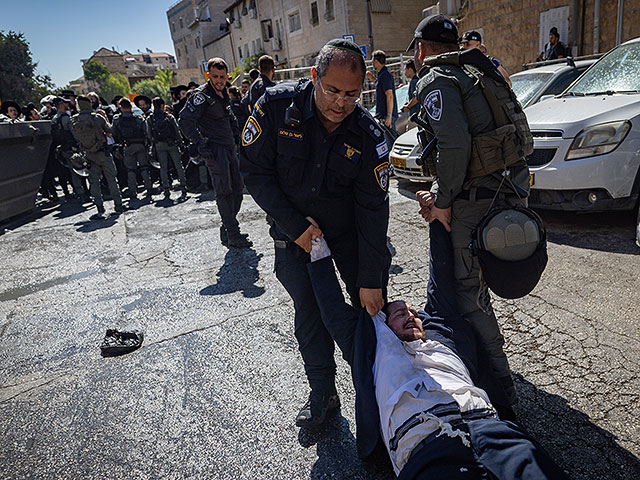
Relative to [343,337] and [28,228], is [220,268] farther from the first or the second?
[28,228]

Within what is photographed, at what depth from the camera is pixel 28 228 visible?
25.1 feet

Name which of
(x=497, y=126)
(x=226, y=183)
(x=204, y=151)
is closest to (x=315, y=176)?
(x=497, y=126)

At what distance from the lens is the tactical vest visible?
2.11m

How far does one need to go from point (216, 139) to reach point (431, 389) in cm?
451

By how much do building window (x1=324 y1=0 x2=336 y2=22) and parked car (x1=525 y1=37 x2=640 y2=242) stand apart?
2671 cm

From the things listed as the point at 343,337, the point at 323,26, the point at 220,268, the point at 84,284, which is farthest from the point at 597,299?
the point at 323,26

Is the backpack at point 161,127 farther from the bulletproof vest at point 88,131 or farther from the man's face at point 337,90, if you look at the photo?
the man's face at point 337,90

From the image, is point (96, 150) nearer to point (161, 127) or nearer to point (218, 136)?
point (161, 127)

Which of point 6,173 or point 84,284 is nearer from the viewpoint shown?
point 84,284

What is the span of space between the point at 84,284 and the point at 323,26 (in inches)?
1147

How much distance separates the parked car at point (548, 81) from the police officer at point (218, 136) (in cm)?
409

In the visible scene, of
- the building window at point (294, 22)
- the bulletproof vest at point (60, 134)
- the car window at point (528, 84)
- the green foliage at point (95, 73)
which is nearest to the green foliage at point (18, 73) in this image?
the building window at point (294, 22)

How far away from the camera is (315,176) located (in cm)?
214

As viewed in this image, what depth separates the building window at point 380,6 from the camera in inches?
1096
